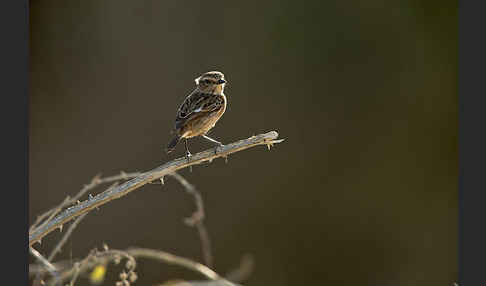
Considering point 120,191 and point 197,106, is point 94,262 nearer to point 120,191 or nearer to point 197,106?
point 120,191

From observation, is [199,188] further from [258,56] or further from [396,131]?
[396,131]

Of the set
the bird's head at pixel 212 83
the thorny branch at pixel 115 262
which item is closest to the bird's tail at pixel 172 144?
the bird's head at pixel 212 83

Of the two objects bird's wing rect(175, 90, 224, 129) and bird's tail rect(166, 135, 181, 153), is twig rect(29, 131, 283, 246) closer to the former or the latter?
bird's tail rect(166, 135, 181, 153)

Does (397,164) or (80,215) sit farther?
(397,164)

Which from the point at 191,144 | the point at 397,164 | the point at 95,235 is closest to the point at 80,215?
the point at 191,144

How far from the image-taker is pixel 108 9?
21.8ft

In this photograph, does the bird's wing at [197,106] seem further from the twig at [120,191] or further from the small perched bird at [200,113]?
the twig at [120,191]

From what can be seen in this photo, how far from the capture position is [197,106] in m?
4.25

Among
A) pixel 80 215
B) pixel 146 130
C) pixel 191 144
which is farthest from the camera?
Result: pixel 146 130

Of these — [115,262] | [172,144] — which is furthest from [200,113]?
[115,262]

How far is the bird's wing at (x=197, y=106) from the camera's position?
13.6ft

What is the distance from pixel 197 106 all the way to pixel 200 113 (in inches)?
3.7

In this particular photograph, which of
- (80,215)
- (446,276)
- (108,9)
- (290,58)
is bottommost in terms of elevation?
(446,276)

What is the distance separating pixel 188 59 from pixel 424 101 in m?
2.65
